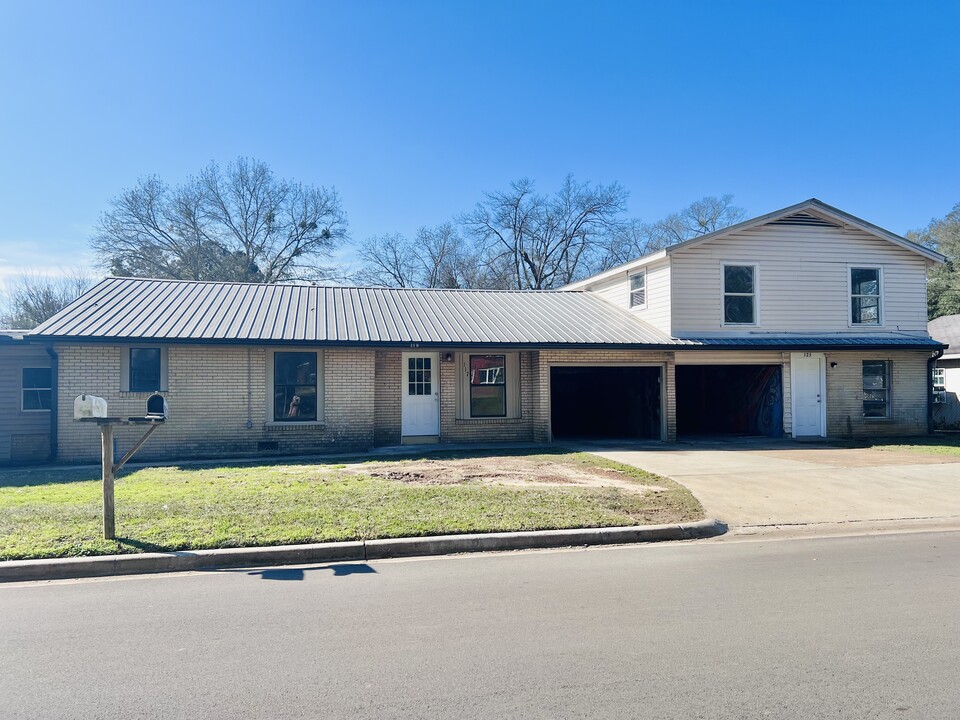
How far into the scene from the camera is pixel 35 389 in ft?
51.3

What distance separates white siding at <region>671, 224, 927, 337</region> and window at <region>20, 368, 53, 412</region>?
15.6m

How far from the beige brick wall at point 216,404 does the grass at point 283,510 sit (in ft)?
10.3

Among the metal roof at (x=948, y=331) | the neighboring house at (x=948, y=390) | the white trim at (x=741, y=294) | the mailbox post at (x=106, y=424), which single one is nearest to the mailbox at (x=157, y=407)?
the mailbox post at (x=106, y=424)

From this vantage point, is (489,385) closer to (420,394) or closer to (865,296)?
(420,394)

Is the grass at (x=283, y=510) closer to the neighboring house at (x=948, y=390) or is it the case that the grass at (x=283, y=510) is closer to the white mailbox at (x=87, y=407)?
the white mailbox at (x=87, y=407)

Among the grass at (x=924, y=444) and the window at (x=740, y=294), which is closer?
the grass at (x=924, y=444)

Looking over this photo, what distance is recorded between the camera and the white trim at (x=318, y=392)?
50.0 feet

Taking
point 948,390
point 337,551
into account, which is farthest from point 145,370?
point 948,390

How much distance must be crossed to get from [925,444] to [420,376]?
12.6 metres

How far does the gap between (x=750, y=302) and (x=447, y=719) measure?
16846 mm

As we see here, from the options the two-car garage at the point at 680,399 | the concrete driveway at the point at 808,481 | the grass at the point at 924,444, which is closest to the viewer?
the concrete driveway at the point at 808,481

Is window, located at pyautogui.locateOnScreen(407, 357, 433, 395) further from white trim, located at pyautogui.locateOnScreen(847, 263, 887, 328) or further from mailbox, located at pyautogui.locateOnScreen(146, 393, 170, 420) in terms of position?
white trim, located at pyautogui.locateOnScreen(847, 263, 887, 328)

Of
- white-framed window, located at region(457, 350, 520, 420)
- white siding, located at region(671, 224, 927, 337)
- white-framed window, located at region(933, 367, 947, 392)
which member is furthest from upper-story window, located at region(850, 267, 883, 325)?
white-framed window, located at region(457, 350, 520, 420)

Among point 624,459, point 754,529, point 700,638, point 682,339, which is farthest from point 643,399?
point 700,638
